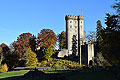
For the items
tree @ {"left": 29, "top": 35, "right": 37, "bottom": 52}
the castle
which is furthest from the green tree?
the castle

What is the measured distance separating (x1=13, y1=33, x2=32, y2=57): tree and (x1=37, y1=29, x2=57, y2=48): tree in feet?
12.4

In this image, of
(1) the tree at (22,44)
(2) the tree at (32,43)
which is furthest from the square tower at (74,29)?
(1) the tree at (22,44)

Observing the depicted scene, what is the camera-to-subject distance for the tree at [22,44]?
64688 millimetres

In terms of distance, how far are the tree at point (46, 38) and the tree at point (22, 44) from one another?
12.4 feet

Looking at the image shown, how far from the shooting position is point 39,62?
2517 inches

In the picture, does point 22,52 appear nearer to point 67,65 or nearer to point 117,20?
point 67,65

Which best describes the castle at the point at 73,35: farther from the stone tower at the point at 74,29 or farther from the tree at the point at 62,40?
the tree at the point at 62,40

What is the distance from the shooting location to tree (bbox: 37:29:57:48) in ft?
219

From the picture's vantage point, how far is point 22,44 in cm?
6631

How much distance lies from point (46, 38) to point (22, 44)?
7.74 metres


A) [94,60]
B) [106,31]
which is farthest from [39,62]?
[106,31]

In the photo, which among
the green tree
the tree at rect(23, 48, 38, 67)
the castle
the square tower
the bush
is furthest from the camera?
the square tower

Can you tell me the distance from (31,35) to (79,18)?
81.6ft

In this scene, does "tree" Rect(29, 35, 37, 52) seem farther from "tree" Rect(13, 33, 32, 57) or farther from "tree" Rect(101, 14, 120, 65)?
"tree" Rect(101, 14, 120, 65)
